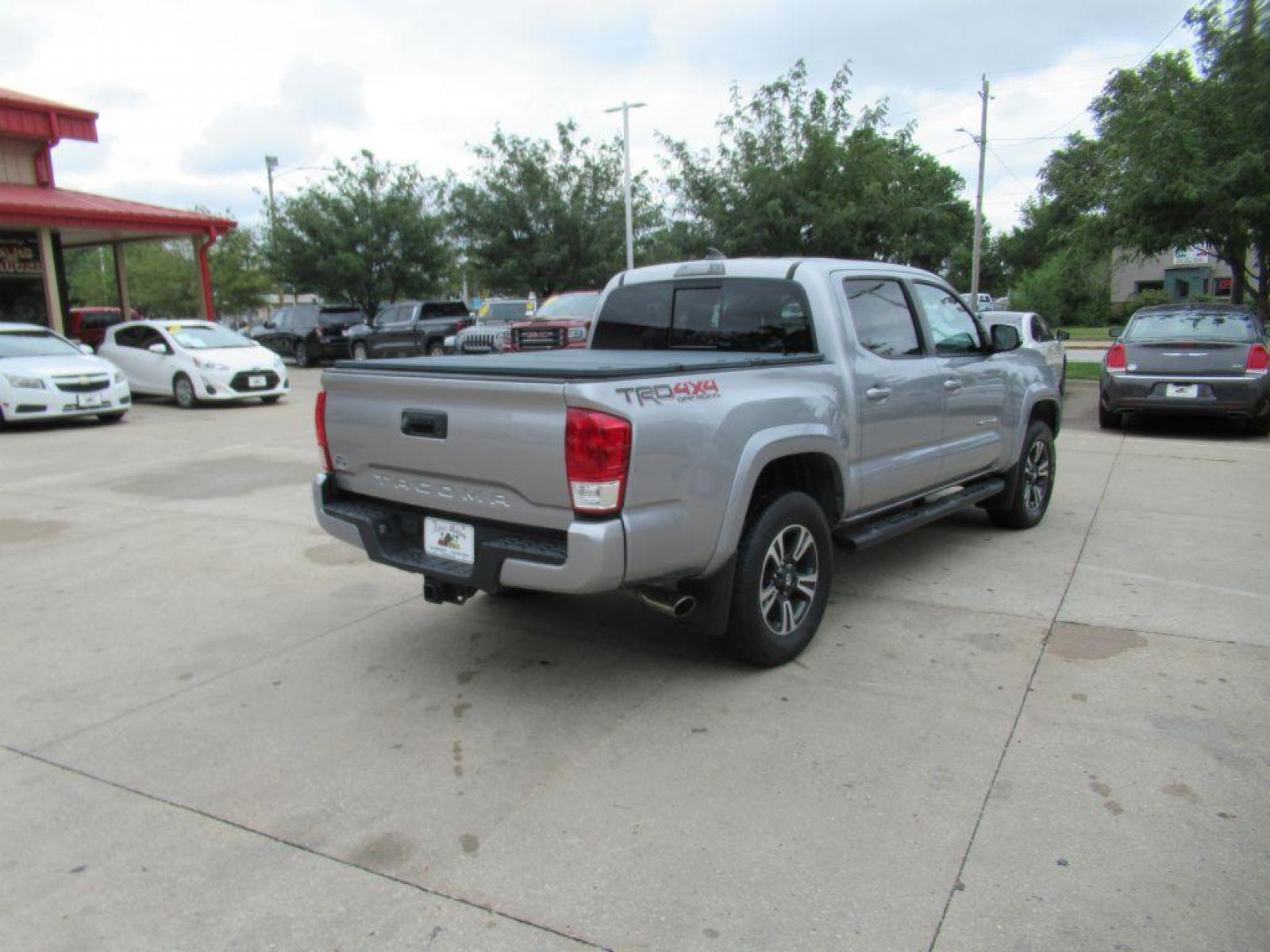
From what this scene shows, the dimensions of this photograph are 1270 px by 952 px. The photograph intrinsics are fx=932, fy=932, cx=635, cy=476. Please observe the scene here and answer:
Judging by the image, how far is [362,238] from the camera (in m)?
29.0

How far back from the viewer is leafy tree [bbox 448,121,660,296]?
2820 cm

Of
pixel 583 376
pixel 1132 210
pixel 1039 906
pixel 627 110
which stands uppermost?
pixel 627 110

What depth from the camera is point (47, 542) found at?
22.3ft

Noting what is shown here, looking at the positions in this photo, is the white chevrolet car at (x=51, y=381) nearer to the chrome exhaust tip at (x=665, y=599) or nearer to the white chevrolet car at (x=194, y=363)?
the white chevrolet car at (x=194, y=363)

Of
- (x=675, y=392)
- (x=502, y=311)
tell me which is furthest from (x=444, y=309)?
(x=675, y=392)

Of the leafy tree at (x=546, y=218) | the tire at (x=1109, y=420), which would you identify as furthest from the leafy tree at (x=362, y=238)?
the tire at (x=1109, y=420)

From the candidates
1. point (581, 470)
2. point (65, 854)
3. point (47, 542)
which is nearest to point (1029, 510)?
point (581, 470)

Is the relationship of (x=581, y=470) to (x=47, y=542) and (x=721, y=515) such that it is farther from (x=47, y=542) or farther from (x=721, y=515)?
(x=47, y=542)

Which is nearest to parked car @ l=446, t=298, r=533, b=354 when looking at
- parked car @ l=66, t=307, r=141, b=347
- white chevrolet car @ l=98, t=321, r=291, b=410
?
white chevrolet car @ l=98, t=321, r=291, b=410

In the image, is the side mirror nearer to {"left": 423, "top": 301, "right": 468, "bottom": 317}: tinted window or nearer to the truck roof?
the truck roof

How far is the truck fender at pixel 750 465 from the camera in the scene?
3826 mm

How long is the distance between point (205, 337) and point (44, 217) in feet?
12.8

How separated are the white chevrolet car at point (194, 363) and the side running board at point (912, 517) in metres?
12.9

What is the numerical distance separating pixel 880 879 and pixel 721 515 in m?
1.51
